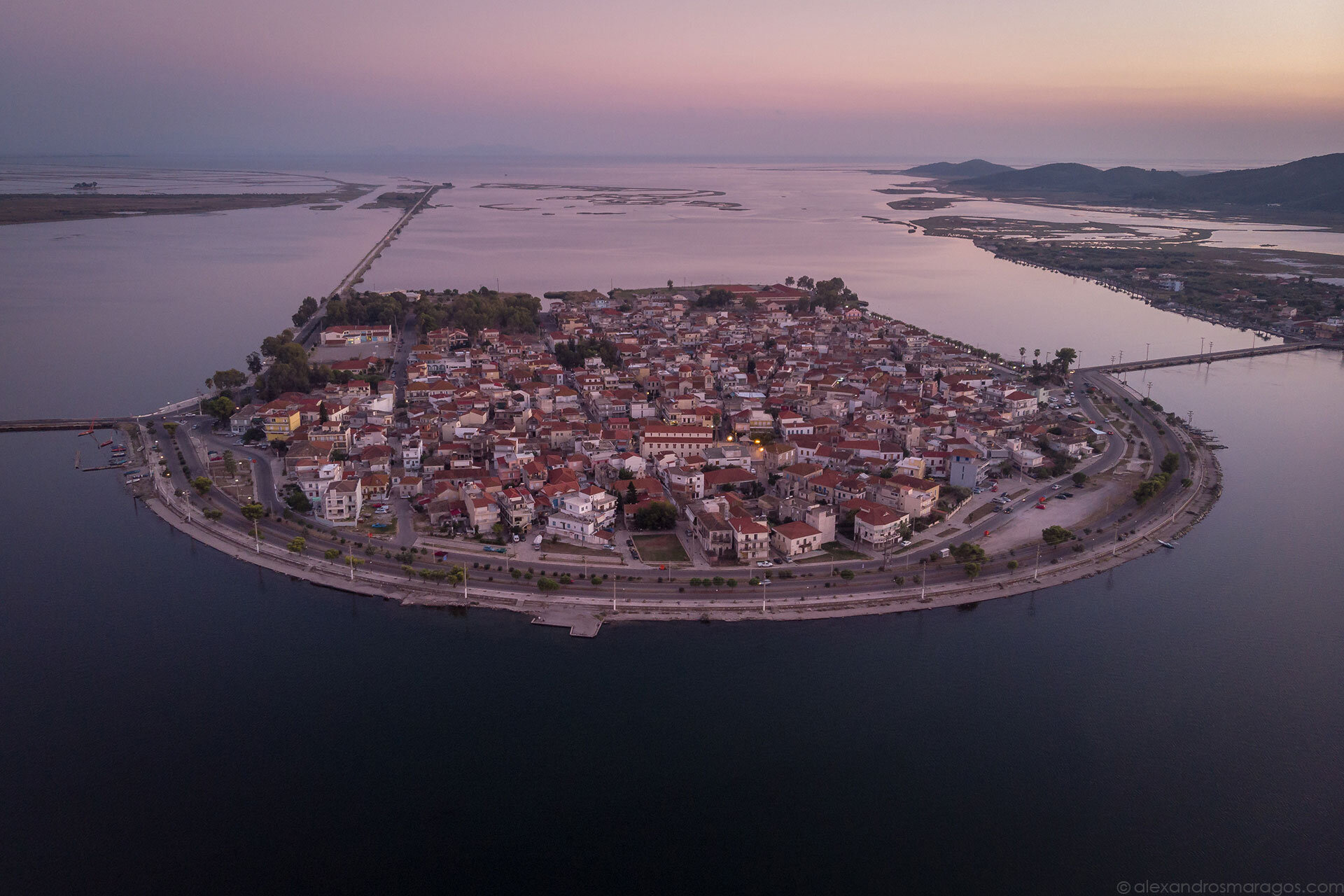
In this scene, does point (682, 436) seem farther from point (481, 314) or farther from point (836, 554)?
point (481, 314)

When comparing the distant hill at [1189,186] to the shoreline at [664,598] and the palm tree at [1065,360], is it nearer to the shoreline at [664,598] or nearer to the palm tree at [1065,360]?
the palm tree at [1065,360]

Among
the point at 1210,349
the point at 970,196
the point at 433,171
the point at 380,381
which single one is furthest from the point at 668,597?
the point at 433,171

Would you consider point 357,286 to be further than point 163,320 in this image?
Yes

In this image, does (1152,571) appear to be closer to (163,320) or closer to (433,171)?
(163,320)

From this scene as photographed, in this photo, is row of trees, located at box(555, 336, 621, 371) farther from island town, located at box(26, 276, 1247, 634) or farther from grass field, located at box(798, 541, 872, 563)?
grass field, located at box(798, 541, 872, 563)

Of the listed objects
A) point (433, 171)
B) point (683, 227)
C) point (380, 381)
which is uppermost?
point (433, 171)

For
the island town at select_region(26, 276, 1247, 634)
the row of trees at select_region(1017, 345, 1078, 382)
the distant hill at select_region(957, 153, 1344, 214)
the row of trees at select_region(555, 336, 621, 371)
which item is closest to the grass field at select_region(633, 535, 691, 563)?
the island town at select_region(26, 276, 1247, 634)

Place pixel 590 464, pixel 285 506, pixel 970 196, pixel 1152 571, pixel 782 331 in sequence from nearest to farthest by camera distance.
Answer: pixel 1152 571 < pixel 285 506 < pixel 590 464 < pixel 782 331 < pixel 970 196
